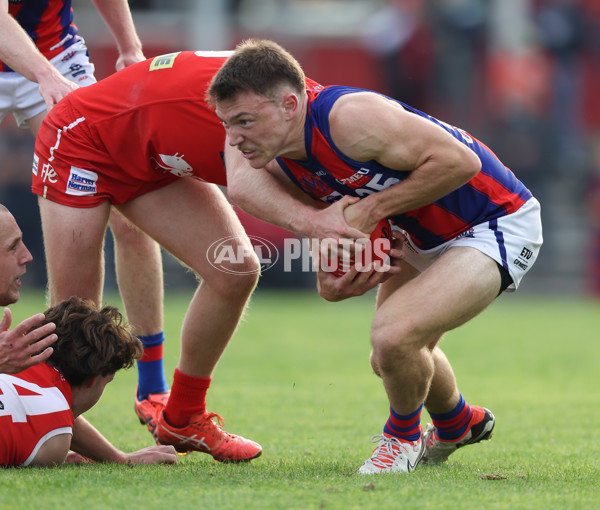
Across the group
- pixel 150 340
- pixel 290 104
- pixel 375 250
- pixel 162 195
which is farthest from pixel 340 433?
pixel 290 104

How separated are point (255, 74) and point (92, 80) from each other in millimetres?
1807

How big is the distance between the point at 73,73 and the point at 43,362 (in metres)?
1.98

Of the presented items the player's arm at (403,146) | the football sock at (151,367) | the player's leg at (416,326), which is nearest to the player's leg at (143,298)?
the football sock at (151,367)

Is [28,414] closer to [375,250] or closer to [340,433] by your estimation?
[375,250]

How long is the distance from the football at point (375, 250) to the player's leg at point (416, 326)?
0.62 feet

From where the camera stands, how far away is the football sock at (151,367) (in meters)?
5.60

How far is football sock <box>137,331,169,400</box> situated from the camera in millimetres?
5598

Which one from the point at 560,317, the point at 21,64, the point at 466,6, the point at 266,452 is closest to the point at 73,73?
the point at 21,64

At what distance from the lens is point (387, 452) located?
14.9 ft

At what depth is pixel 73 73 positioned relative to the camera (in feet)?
18.5

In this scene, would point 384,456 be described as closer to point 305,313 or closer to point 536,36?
point 305,313

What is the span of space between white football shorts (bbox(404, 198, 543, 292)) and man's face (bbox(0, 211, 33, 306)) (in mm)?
1929

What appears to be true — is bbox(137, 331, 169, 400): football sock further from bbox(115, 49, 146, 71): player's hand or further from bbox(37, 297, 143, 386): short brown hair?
bbox(115, 49, 146, 71): player's hand

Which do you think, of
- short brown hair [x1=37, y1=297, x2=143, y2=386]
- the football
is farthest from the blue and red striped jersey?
short brown hair [x1=37, y1=297, x2=143, y2=386]
